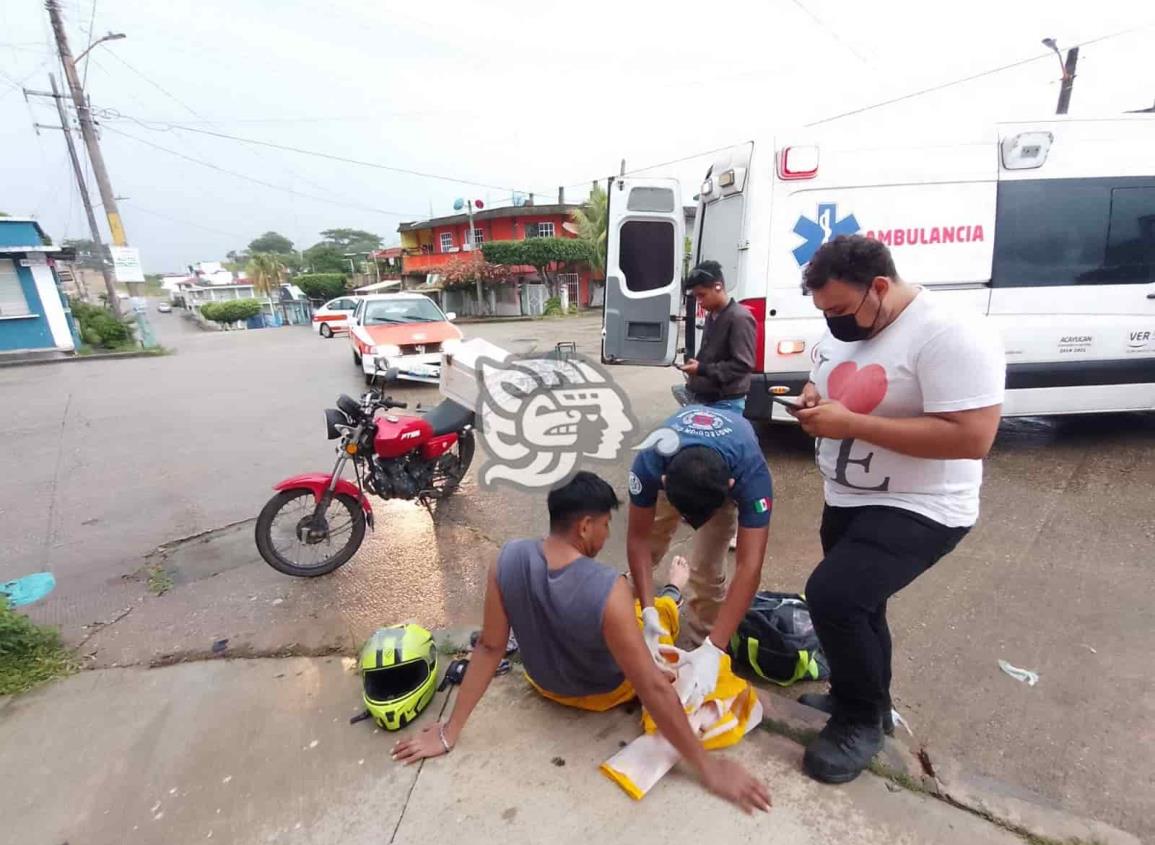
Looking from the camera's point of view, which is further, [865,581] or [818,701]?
[818,701]

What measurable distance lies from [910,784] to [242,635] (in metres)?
2.78

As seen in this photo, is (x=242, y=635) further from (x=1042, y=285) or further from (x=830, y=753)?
(x=1042, y=285)

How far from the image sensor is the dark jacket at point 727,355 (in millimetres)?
3371

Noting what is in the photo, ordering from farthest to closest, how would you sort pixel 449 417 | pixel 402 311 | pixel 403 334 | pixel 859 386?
pixel 402 311
pixel 403 334
pixel 449 417
pixel 859 386

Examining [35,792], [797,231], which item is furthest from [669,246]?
[35,792]

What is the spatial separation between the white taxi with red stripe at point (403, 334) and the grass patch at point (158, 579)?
4320mm

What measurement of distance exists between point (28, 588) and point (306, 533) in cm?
152

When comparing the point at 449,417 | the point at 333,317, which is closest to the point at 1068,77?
the point at 449,417

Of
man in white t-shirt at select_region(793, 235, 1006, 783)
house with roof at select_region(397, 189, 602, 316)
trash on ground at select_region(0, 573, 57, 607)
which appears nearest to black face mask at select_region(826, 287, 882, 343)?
man in white t-shirt at select_region(793, 235, 1006, 783)

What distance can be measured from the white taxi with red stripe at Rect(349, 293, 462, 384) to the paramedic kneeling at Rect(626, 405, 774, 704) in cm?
581

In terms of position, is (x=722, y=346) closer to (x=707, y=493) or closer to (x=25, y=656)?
(x=707, y=493)

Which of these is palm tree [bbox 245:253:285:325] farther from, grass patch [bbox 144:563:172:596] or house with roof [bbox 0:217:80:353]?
grass patch [bbox 144:563:172:596]

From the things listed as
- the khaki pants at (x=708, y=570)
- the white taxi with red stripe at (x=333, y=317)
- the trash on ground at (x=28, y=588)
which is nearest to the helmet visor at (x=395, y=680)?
the khaki pants at (x=708, y=570)

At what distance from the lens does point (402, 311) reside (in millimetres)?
9133
